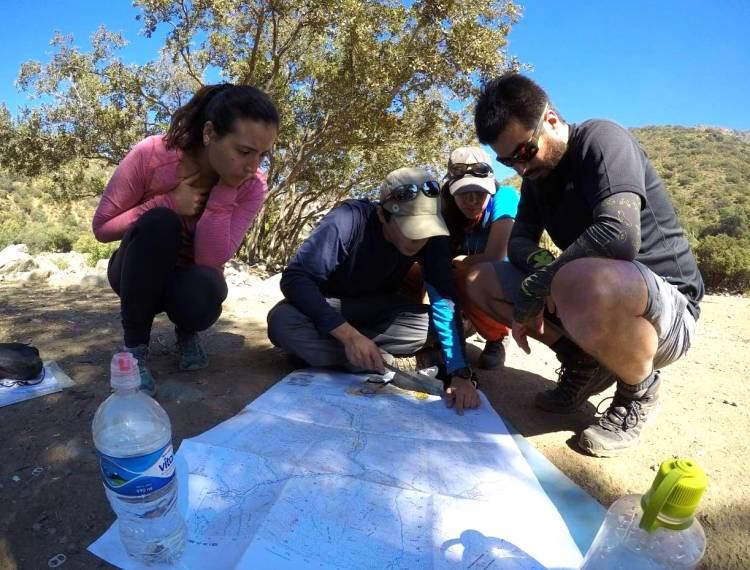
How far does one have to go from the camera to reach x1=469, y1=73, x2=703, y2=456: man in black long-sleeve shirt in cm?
159

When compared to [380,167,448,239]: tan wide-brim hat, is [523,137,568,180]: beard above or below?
above

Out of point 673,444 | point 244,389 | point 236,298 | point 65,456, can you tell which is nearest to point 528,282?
→ point 673,444

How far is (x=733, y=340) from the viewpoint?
3.45 m

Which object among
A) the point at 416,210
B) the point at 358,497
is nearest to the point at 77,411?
the point at 358,497

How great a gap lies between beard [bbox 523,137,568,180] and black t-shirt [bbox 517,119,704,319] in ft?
0.09

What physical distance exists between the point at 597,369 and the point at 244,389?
4.68ft

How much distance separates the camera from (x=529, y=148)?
180 cm

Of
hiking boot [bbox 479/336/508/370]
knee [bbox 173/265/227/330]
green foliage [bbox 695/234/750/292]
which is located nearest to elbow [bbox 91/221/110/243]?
knee [bbox 173/265/227/330]

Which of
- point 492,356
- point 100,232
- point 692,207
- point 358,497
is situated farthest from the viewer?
point 692,207

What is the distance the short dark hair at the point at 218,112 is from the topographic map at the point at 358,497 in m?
1.03

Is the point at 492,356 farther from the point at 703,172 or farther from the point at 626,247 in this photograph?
the point at 703,172

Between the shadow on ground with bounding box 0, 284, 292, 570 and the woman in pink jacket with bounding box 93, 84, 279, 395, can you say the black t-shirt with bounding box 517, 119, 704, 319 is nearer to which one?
the woman in pink jacket with bounding box 93, 84, 279, 395

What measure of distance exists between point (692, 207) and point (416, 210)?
27079mm

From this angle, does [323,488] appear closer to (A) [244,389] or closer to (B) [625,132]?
(A) [244,389]
